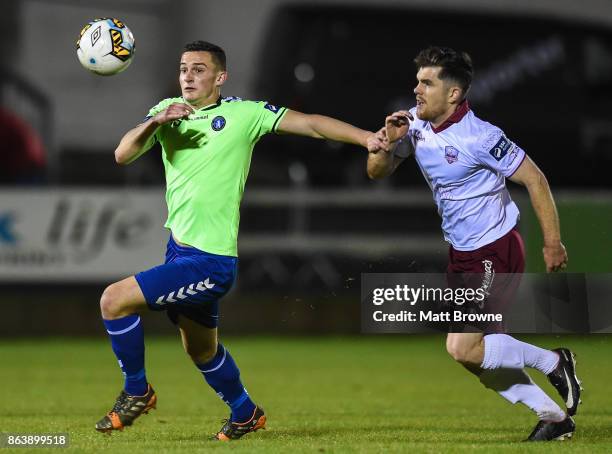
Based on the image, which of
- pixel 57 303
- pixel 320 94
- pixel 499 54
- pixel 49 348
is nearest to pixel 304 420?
pixel 49 348

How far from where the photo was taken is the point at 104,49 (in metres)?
6.99

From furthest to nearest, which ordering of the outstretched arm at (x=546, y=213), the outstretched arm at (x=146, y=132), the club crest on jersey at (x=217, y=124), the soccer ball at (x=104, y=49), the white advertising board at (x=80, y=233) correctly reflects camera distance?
the white advertising board at (x=80, y=233) → the soccer ball at (x=104, y=49) → the club crest on jersey at (x=217, y=124) → the outstretched arm at (x=546, y=213) → the outstretched arm at (x=146, y=132)

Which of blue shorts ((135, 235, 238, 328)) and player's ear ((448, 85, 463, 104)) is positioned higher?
player's ear ((448, 85, 463, 104))

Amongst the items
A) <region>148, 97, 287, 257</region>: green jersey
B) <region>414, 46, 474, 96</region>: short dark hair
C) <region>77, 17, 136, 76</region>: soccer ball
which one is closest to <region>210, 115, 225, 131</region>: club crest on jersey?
<region>148, 97, 287, 257</region>: green jersey

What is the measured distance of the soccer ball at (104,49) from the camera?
22.9ft

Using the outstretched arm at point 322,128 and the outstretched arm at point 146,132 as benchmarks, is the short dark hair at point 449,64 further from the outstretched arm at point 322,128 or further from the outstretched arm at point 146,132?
the outstretched arm at point 146,132

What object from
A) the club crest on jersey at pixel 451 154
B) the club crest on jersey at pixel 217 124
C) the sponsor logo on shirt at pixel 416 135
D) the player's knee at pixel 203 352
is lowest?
the player's knee at pixel 203 352

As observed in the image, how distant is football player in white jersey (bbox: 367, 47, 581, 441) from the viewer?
684 cm

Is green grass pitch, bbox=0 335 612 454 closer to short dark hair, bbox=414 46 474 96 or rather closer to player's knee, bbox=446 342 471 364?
player's knee, bbox=446 342 471 364

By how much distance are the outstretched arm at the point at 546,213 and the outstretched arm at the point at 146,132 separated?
1.72 metres

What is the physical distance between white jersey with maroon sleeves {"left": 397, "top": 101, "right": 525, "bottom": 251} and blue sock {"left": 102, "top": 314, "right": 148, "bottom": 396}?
5.52 feet

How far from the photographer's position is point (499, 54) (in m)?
17.3

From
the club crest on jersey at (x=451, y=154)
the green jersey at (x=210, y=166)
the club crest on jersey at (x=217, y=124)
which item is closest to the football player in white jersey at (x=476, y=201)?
the club crest on jersey at (x=451, y=154)

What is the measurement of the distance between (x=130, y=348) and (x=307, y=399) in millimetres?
3151
